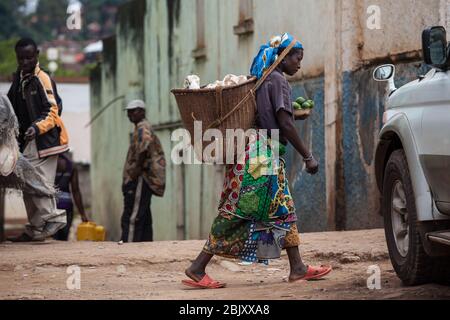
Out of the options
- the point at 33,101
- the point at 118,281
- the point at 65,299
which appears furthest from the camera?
the point at 33,101

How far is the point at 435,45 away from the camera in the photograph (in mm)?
6523

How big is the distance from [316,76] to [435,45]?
6689 millimetres

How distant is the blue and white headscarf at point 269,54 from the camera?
7.66 metres

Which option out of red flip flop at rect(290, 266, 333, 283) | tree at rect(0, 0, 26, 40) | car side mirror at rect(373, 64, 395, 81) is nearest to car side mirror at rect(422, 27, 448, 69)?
car side mirror at rect(373, 64, 395, 81)

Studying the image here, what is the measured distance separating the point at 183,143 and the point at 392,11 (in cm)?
705

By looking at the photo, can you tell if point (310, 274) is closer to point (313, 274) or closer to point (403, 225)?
point (313, 274)

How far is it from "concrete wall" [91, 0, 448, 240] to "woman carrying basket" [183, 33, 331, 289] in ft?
12.0

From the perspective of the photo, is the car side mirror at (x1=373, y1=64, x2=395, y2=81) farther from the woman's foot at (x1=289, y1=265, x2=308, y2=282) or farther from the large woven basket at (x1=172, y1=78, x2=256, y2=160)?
the woman's foot at (x1=289, y1=265, x2=308, y2=282)

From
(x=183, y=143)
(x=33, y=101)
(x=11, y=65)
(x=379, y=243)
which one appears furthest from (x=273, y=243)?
(x=11, y=65)

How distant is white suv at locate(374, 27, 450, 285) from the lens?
21.3 feet

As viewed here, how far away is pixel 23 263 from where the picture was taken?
9.35 metres
